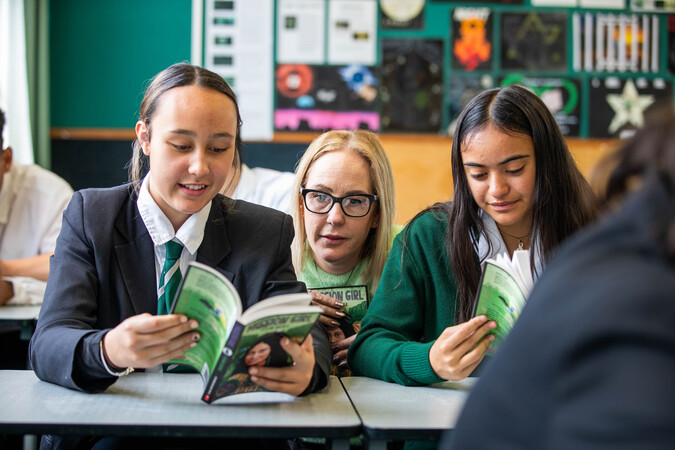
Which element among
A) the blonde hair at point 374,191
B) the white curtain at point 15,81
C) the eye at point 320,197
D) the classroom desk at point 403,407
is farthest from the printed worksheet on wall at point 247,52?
the classroom desk at point 403,407

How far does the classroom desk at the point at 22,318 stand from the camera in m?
2.40

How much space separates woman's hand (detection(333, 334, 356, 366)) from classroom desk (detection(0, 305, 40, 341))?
3.59 feet

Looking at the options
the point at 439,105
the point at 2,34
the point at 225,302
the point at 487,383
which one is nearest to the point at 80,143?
the point at 2,34

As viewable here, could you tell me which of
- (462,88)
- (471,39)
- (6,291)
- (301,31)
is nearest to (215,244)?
(6,291)

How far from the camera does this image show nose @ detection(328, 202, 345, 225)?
86.9 inches

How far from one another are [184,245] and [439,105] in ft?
10.7

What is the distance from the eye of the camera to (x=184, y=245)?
1678mm

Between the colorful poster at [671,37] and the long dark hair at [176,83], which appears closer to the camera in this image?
the long dark hair at [176,83]

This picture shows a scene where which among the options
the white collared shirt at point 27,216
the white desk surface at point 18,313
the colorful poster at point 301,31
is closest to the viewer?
the white desk surface at point 18,313

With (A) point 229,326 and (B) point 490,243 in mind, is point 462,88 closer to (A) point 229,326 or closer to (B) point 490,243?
(B) point 490,243

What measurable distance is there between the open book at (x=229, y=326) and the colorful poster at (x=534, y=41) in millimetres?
3745

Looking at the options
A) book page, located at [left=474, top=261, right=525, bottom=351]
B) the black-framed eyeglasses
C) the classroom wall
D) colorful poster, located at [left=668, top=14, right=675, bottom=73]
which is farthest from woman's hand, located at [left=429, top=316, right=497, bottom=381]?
colorful poster, located at [left=668, top=14, right=675, bottom=73]

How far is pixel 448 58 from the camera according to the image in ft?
15.2

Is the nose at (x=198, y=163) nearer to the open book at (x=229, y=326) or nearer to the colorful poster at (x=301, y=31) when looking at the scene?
the open book at (x=229, y=326)
